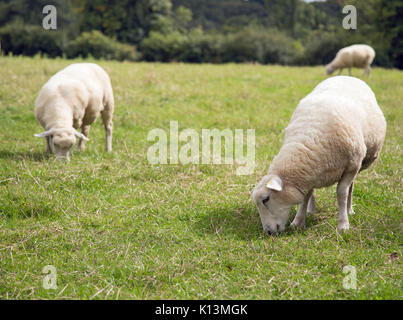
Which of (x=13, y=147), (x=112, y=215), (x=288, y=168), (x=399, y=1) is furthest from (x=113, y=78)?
(x=399, y=1)

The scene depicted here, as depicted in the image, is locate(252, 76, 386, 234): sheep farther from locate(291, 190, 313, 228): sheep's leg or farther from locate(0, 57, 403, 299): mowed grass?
locate(0, 57, 403, 299): mowed grass

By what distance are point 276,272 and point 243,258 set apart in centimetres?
36

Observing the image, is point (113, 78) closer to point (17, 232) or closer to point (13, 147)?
point (13, 147)

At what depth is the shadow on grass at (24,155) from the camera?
656cm

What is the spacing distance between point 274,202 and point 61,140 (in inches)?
149

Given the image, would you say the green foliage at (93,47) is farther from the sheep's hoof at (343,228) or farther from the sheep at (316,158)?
the sheep's hoof at (343,228)

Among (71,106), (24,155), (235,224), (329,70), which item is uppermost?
(329,70)

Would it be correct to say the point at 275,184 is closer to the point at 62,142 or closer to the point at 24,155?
the point at 62,142

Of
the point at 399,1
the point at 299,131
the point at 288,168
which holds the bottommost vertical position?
the point at 288,168

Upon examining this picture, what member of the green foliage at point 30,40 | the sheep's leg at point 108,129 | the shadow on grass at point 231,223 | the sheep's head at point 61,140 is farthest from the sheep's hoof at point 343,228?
the green foliage at point 30,40

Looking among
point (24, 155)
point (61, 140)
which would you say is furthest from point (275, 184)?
point (24, 155)

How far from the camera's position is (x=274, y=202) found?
13.9ft

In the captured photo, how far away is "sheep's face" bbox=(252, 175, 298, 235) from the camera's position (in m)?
4.20

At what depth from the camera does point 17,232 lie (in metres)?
4.25
